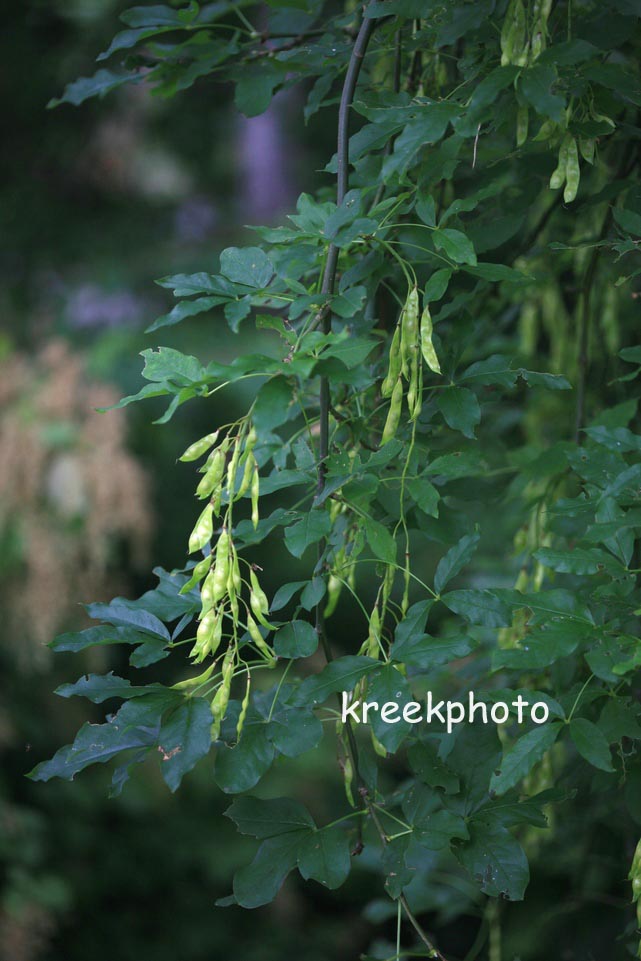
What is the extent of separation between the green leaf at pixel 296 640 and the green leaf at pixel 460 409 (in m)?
0.17

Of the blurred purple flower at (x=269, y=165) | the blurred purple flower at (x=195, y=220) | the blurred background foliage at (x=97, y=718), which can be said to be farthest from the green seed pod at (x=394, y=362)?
the blurred purple flower at (x=195, y=220)

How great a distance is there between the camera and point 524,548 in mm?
939

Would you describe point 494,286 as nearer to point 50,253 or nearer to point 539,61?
point 539,61

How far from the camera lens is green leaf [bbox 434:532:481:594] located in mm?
633

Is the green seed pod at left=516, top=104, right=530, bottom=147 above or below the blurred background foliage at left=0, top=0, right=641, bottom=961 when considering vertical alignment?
above

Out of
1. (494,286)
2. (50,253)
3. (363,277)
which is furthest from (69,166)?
(363,277)

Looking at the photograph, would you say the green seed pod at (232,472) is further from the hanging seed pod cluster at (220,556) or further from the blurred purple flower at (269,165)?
the blurred purple flower at (269,165)

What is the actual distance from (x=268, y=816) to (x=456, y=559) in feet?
0.72

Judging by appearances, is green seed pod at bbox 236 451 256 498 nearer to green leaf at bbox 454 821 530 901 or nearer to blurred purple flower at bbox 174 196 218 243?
green leaf at bbox 454 821 530 901

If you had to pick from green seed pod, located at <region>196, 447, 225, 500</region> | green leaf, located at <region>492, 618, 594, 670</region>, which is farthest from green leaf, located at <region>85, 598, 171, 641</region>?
green leaf, located at <region>492, 618, 594, 670</region>

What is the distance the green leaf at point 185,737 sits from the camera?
55 cm

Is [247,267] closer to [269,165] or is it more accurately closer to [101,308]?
[101,308]

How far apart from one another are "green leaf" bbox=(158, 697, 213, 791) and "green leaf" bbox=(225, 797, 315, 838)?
9 cm

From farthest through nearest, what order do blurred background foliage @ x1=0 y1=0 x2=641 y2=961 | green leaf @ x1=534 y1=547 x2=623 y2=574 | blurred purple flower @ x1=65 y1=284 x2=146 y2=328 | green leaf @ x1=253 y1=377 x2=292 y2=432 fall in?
blurred purple flower @ x1=65 y1=284 x2=146 y2=328 → blurred background foliage @ x1=0 y1=0 x2=641 y2=961 → green leaf @ x1=534 y1=547 x2=623 y2=574 → green leaf @ x1=253 y1=377 x2=292 y2=432
